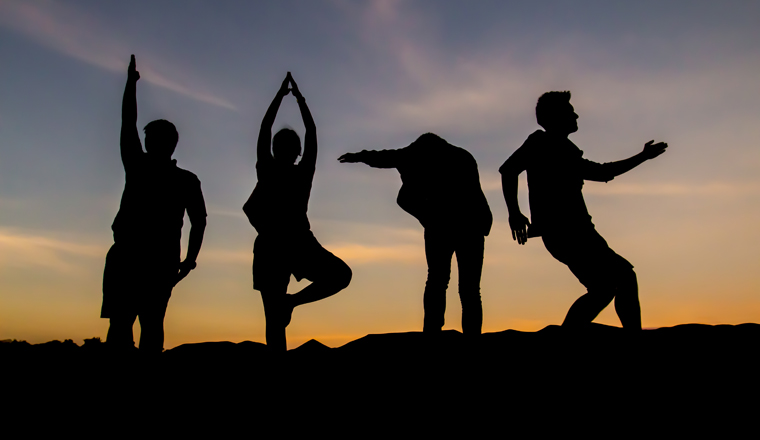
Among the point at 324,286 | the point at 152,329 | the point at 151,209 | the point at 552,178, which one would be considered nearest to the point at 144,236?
the point at 151,209

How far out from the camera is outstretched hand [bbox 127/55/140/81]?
4.91 metres

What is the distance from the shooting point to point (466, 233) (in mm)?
5559

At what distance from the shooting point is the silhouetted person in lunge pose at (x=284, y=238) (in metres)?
5.18

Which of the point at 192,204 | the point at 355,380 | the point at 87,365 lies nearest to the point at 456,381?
the point at 355,380

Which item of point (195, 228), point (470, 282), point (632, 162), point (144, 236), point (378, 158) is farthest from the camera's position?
point (378, 158)

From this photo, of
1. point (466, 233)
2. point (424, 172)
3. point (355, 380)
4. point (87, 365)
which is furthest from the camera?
point (424, 172)

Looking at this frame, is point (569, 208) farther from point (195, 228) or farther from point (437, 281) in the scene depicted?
point (195, 228)

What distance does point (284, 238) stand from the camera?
5.21 metres

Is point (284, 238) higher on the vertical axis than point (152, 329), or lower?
higher

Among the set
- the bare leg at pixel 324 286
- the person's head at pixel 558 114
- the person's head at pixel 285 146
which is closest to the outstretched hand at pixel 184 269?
the bare leg at pixel 324 286

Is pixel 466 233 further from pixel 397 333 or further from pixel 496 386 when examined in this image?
pixel 496 386

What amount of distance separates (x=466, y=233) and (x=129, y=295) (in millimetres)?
2955

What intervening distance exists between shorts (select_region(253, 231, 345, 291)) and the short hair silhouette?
236 centimetres

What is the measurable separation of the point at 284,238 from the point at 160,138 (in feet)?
4.38
